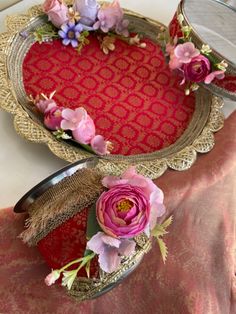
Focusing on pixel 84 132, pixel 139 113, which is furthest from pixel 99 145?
pixel 139 113

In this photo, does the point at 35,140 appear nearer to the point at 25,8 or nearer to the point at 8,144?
the point at 8,144

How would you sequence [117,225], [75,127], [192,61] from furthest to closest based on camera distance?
[192,61] < [75,127] < [117,225]

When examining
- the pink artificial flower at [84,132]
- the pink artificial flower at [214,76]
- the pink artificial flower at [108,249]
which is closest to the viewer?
the pink artificial flower at [108,249]

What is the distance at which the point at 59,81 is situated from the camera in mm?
829

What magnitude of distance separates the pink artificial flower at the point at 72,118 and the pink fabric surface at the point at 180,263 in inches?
6.1

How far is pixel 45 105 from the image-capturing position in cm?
73

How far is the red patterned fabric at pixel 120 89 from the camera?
790 mm

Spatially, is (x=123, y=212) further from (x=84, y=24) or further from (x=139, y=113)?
(x=84, y=24)

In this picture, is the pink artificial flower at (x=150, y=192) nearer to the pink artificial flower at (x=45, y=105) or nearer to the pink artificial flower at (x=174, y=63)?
the pink artificial flower at (x=45, y=105)

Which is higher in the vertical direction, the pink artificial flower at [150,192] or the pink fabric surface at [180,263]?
the pink artificial flower at [150,192]

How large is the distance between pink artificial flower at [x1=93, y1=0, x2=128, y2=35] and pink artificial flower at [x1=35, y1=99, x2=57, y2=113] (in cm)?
24

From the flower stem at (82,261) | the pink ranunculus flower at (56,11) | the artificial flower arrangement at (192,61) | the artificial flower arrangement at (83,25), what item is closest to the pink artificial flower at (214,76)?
the artificial flower arrangement at (192,61)

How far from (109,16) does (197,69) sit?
0.70 ft

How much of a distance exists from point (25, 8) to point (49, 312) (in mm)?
613
